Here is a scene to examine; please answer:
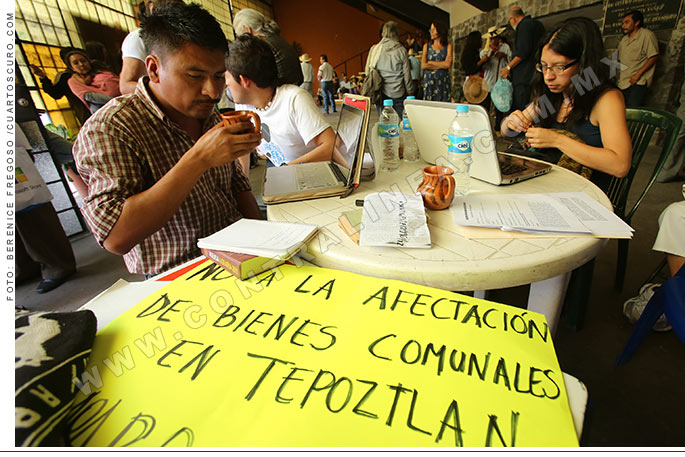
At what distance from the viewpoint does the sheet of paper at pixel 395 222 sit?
2.22 feet

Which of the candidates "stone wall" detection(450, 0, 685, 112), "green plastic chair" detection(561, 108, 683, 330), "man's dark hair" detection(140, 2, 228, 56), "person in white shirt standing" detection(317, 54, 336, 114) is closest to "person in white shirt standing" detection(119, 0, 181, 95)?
"man's dark hair" detection(140, 2, 228, 56)

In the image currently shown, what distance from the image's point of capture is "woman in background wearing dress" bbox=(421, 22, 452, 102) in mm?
4203

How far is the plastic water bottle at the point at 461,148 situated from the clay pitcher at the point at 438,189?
0.38ft

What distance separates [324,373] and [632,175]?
1672mm

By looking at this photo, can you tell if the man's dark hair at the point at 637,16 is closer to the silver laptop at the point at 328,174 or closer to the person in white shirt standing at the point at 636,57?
the person in white shirt standing at the point at 636,57

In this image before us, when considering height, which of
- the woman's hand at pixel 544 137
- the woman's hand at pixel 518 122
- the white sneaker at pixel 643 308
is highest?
A: the woman's hand at pixel 518 122

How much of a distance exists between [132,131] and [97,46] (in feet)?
14.3

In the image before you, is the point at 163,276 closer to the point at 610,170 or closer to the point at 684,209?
the point at 610,170

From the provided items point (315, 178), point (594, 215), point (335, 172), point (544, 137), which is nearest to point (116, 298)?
point (315, 178)

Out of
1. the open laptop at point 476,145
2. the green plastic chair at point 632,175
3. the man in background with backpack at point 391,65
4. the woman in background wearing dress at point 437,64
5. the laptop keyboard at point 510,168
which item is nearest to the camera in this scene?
the open laptop at point 476,145

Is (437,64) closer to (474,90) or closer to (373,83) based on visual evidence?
(474,90)

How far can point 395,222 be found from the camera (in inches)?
29.4

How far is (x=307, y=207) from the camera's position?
94cm

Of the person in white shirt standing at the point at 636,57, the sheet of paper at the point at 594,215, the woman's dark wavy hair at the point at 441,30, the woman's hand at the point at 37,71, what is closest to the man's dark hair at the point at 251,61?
the sheet of paper at the point at 594,215
